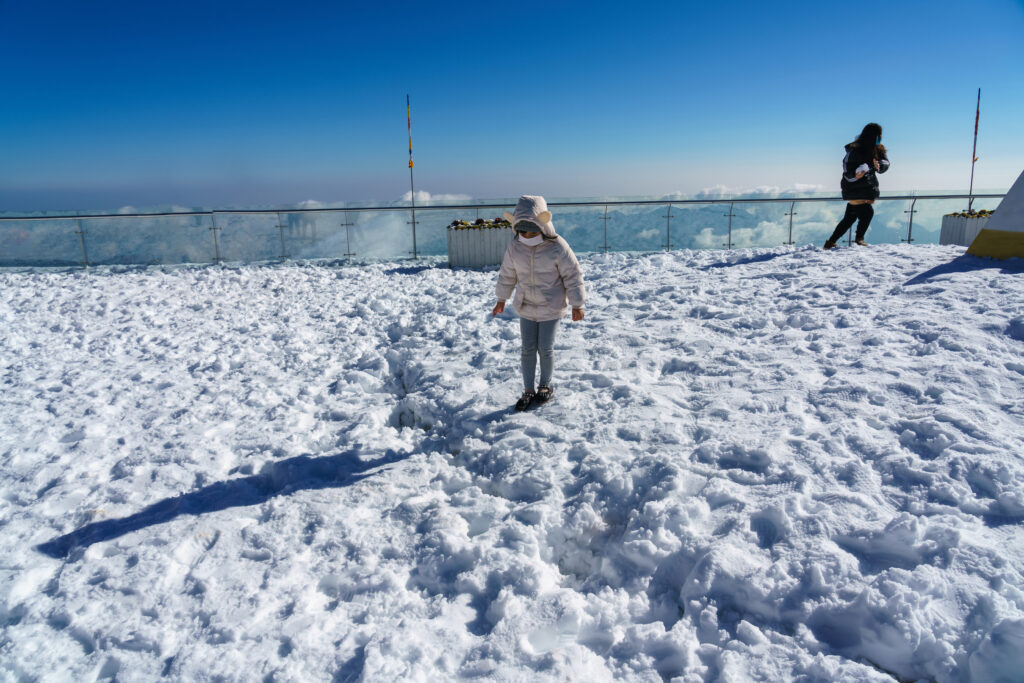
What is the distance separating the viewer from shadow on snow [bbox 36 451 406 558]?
3506 millimetres

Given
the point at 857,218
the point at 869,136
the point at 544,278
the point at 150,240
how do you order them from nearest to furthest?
the point at 544,278 → the point at 869,136 → the point at 857,218 → the point at 150,240

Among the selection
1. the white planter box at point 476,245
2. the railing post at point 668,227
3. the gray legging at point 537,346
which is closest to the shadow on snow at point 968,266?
the gray legging at point 537,346

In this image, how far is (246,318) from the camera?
8.59m

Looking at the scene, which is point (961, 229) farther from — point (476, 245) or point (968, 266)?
point (476, 245)

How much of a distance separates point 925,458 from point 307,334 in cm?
700

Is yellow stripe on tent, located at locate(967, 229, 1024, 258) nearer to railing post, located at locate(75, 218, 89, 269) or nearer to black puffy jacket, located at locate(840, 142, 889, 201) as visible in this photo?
black puffy jacket, located at locate(840, 142, 889, 201)

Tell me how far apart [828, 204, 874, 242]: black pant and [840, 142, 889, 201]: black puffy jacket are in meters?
0.20

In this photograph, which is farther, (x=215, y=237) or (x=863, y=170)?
(x=215, y=237)

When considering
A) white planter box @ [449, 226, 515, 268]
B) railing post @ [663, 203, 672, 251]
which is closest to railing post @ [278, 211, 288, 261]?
white planter box @ [449, 226, 515, 268]

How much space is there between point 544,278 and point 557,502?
1.87 meters

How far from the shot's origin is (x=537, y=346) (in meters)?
5.00

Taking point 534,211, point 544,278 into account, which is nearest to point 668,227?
point 544,278

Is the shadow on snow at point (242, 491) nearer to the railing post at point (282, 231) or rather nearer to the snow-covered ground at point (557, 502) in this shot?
the snow-covered ground at point (557, 502)

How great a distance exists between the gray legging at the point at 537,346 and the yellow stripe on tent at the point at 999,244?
577 cm
